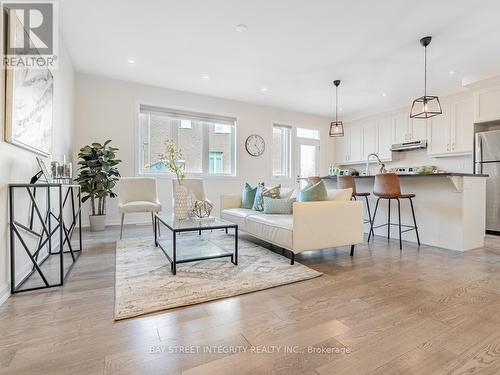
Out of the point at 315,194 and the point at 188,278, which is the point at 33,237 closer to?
the point at 188,278

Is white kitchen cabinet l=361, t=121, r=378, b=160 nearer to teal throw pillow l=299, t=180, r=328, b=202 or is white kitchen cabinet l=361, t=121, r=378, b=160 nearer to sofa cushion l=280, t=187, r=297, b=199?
sofa cushion l=280, t=187, r=297, b=199

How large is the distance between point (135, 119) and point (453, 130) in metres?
6.08

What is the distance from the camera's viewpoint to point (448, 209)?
3256 mm

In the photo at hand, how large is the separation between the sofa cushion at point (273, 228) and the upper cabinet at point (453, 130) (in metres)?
4.22

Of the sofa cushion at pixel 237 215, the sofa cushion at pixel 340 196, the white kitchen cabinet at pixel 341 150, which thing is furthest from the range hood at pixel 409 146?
the sofa cushion at pixel 237 215

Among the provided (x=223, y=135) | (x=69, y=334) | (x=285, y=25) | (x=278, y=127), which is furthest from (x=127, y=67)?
(x=69, y=334)

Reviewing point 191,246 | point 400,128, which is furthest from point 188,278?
point 400,128

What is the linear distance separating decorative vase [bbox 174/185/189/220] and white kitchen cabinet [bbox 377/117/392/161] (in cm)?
526

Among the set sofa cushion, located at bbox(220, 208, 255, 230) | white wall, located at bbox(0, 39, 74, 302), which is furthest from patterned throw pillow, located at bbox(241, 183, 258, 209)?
white wall, located at bbox(0, 39, 74, 302)

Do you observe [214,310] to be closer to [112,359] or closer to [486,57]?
[112,359]

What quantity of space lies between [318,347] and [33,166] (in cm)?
278

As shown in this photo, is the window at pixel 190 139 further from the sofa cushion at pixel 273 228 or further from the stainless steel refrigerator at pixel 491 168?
the stainless steel refrigerator at pixel 491 168

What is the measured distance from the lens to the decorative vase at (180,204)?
2.81m

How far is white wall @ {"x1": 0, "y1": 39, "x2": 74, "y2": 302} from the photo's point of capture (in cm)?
178
